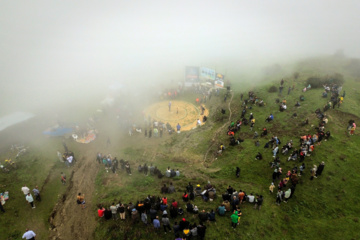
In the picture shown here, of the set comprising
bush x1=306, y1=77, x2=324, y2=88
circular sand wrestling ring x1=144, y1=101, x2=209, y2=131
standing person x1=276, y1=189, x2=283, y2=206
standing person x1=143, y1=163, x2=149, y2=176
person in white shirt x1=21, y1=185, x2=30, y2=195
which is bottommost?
circular sand wrestling ring x1=144, y1=101, x2=209, y2=131

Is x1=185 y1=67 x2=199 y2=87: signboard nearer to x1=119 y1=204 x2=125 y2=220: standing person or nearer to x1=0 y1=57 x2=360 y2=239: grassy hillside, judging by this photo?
x1=0 y1=57 x2=360 y2=239: grassy hillside

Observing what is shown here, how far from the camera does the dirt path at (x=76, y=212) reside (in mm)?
20938

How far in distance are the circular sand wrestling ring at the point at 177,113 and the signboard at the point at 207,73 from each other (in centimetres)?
768

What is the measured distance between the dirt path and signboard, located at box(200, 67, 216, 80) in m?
30.5

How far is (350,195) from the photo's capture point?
22.0 metres

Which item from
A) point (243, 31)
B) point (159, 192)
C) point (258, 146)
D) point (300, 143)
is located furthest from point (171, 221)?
point (243, 31)

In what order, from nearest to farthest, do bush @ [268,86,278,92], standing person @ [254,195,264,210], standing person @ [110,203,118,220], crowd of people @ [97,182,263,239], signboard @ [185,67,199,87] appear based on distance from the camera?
crowd of people @ [97,182,263,239] < standing person @ [110,203,118,220] < standing person @ [254,195,264,210] < bush @ [268,86,278,92] < signboard @ [185,67,199,87]

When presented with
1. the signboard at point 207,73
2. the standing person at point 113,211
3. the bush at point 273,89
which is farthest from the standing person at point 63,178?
the bush at point 273,89

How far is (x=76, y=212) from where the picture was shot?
23.1m

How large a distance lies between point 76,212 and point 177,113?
25.8 meters

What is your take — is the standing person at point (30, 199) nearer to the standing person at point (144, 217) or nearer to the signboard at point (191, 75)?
the standing person at point (144, 217)

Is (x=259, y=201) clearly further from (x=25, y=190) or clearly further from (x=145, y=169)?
(x=25, y=190)

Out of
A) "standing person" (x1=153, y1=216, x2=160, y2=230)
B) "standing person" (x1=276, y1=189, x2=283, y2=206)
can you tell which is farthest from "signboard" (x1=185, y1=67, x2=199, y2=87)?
"standing person" (x1=153, y1=216, x2=160, y2=230)

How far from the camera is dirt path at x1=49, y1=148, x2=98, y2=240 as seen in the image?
68.7 feet
